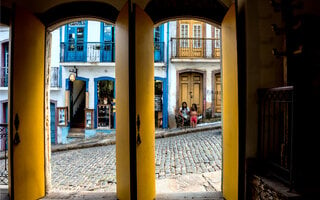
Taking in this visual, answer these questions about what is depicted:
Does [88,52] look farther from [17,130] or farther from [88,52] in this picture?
[17,130]

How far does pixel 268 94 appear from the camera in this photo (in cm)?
299

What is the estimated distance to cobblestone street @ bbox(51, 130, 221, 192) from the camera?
5.08 metres

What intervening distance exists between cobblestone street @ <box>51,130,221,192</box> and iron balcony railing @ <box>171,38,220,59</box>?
16.5ft

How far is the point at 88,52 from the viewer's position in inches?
477

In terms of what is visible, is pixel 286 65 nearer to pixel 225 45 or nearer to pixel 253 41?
pixel 253 41

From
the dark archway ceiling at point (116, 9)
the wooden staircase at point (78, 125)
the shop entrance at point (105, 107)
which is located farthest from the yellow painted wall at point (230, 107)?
the wooden staircase at point (78, 125)

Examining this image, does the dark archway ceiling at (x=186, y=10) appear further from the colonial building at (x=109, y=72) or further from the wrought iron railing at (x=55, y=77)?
the wrought iron railing at (x=55, y=77)

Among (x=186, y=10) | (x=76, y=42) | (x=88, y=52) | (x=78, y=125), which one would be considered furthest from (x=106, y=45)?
(x=186, y=10)

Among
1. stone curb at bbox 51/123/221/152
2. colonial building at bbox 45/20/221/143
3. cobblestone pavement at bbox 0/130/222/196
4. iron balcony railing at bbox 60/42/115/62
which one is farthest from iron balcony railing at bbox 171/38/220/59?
cobblestone pavement at bbox 0/130/222/196

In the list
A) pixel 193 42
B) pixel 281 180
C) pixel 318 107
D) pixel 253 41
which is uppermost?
pixel 193 42

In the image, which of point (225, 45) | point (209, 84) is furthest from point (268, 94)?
point (209, 84)

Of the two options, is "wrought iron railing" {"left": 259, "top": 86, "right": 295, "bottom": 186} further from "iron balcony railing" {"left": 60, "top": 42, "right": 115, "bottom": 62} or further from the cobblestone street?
"iron balcony railing" {"left": 60, "top": 42, "right": 115, "bottom": 62}

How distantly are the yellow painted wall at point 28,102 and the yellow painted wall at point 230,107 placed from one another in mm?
2674

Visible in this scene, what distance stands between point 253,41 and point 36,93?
10.1ft
